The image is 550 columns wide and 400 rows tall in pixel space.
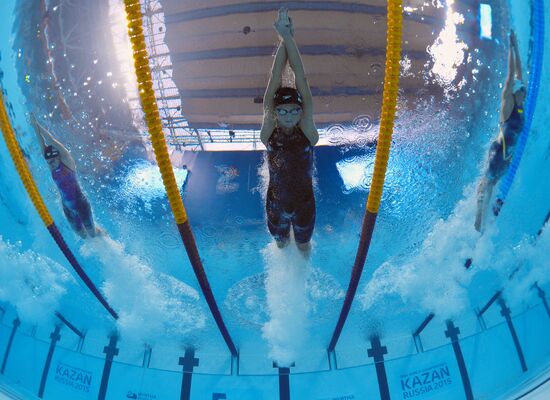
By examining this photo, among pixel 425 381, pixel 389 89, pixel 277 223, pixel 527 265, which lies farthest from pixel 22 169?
pixel 527 265

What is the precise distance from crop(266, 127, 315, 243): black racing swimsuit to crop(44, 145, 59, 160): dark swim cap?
18.1 inches

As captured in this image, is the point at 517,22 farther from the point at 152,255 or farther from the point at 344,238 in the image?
the point at 152,255

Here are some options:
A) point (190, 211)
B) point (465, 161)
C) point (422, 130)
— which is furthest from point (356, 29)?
point (190, 211)

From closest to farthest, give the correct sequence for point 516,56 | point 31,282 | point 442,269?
point 516,56 < point 442,269 < point 31,282

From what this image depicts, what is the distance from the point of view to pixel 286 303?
1166mm

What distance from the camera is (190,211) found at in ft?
3.42

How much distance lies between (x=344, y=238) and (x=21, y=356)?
90 cm

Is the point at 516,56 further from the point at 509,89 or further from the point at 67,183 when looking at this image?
the point at 67,183

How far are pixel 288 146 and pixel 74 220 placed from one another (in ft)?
1.72

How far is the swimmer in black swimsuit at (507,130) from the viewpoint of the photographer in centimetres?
104

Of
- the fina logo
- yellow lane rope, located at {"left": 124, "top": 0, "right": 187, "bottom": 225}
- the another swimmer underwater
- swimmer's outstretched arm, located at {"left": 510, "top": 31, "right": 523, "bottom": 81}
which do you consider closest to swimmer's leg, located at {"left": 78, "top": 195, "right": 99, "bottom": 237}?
the another swimmer underwater

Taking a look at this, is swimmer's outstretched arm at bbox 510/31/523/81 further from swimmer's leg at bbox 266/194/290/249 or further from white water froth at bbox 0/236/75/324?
white water froth at bbox 0/236/75/324

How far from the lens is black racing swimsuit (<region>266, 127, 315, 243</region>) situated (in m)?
0.99

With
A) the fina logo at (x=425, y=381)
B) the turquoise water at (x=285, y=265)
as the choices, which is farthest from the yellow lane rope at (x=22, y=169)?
the fina logo at (x=425, y=381)
